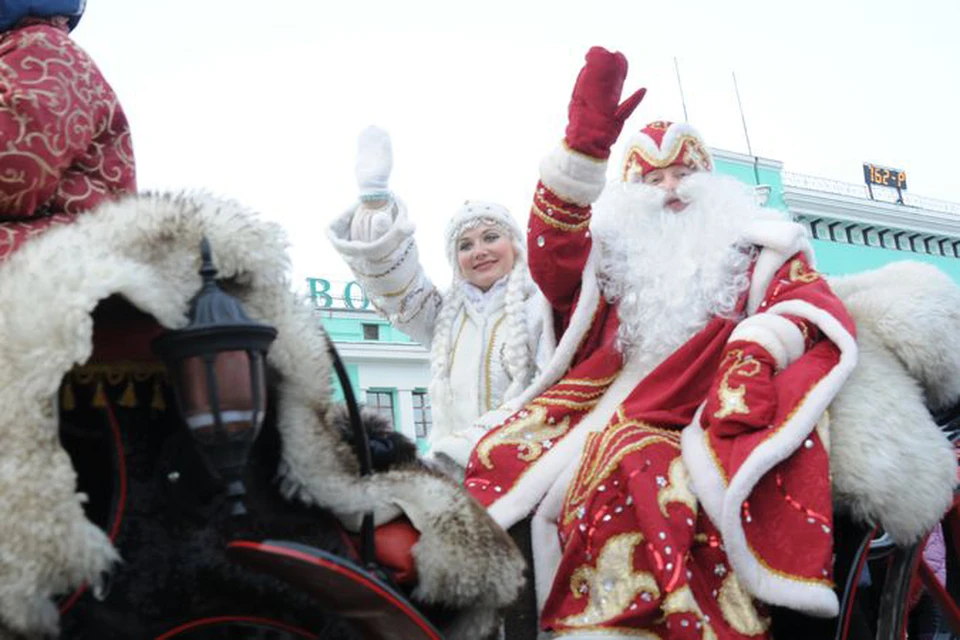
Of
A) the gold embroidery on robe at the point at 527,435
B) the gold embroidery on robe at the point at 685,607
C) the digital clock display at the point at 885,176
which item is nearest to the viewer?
the gold embroidery on robe at the point at 685,607

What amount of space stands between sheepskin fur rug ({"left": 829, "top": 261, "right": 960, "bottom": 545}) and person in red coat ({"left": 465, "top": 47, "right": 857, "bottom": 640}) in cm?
8

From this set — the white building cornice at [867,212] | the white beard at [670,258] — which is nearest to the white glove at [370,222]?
the white beard at [670,258]

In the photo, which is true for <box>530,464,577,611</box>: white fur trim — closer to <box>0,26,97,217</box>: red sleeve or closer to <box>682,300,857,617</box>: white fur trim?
<box>682,300,857,617</box>: white fur trim

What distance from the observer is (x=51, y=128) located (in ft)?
6.90

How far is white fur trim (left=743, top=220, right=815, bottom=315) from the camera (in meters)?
3.62

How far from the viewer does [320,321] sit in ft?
6.98

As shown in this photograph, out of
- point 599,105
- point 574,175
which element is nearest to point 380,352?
point 574,175

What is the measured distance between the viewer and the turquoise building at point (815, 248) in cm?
2523

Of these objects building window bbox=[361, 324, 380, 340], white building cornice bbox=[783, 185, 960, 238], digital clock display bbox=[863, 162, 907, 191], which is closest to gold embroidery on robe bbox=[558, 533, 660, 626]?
building window bbox=[361, 324, 380, 340]

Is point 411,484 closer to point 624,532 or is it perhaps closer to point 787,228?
point 624,532

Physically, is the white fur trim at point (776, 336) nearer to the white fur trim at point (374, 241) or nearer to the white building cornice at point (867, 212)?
the white fur trim at point (374, 241)

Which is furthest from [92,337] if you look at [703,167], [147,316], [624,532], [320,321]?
[703,167]

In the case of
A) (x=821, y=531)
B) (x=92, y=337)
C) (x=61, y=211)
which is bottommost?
(x=821, y=531)

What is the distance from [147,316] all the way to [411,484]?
0.60 meters
